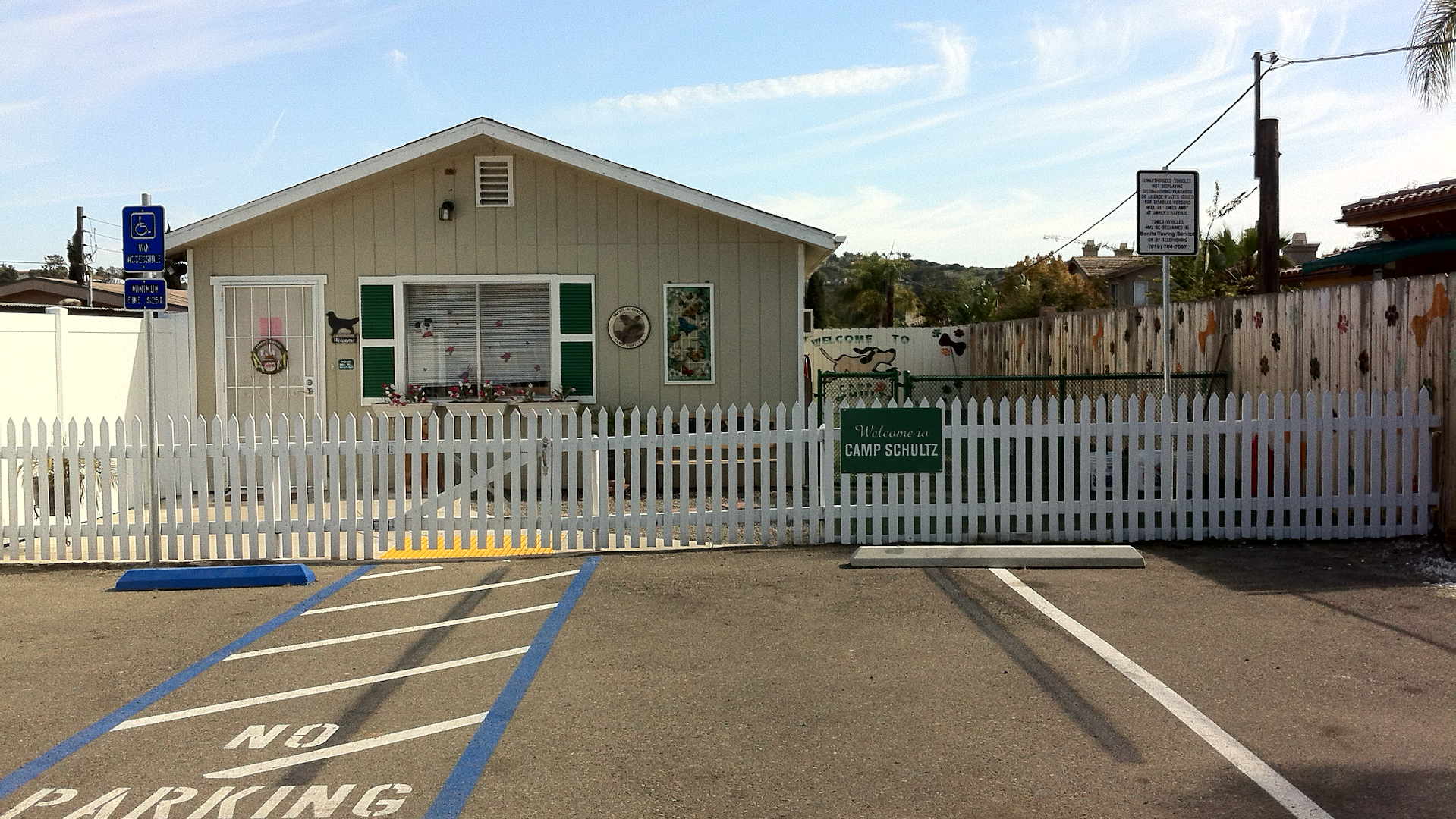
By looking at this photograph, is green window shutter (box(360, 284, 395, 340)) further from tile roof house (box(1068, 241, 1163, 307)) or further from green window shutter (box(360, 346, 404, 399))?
tile roof house (box(1068, 241, 1163, 307))

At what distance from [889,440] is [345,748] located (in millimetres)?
5504

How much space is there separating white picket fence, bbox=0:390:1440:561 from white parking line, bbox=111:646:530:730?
9.18 feet

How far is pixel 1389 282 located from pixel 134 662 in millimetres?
9491

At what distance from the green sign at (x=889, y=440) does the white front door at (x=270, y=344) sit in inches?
276

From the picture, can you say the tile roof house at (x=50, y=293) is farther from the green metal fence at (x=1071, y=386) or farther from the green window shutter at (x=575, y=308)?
the green metal fence at (x=1071, y=386)

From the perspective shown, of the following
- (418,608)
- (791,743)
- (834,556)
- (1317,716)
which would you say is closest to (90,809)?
(791,743)

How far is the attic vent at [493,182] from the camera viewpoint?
526 inches

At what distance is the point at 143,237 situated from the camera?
8.38 m

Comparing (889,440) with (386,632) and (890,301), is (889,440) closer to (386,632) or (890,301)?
(386,632)

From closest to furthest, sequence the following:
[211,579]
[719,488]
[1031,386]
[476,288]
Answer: [211,579] < [719,488] < [476,288] < [1031,386]

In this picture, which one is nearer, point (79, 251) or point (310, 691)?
point (310, 691)

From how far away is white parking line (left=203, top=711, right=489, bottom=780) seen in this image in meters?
4.53

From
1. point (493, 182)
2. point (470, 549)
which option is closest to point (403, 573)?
point (470, 549)

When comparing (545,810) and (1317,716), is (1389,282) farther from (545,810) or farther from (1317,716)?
(545,810)
